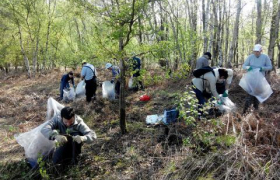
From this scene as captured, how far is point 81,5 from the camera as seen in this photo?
3545 mm

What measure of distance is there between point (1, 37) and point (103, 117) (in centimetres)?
1611

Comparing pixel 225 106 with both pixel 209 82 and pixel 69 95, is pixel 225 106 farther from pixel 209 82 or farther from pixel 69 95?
pixel 69 95

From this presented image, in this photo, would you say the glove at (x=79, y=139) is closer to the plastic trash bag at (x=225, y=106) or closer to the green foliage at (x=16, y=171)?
the green foliage at (x=16, y=171)

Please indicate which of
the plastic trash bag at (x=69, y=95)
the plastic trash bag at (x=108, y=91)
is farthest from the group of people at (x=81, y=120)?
the plastic trash bag at (x=69, y=95)

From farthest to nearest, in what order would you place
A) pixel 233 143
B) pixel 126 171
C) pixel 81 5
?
pixel 81 5 < pixel 126 171 < pixel 233 143

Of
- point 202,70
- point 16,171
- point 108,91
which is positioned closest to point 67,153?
point 16,171

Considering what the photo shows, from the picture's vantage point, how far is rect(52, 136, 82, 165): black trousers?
304 centimetres

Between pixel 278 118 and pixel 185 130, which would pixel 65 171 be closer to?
pixel 185 130

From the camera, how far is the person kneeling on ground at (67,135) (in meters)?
2.99

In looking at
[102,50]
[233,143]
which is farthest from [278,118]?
[102,50]

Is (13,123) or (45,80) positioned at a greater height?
(45,80)

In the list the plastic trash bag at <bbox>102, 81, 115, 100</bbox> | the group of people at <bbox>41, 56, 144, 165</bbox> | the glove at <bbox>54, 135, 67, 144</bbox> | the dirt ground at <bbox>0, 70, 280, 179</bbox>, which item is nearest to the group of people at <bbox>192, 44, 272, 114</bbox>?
the dirt ground at <bbox>0, 70, 280, 179</bbox>

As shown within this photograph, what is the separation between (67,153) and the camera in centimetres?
316

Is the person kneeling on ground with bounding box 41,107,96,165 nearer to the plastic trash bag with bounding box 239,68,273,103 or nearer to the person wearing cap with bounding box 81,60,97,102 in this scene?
the person wearing cap with bounding box 81,60,97,102
